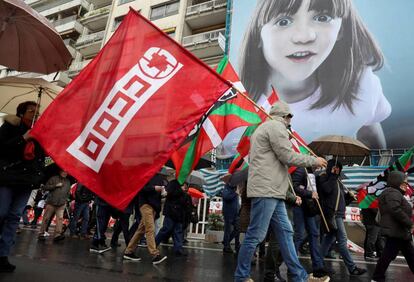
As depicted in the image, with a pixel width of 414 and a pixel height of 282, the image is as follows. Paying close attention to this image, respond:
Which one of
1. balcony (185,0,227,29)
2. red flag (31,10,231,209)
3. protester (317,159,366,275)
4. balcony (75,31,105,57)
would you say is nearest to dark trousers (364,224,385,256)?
protester (317,159,366,275)

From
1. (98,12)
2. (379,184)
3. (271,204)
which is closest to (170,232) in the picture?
(271,204)

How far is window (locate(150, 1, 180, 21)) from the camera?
28.2m

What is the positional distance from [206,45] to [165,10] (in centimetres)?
675

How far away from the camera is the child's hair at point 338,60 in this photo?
1872 cm

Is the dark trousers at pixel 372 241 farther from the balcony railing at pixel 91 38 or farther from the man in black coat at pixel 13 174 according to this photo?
the balcony railing at pixel 91 38

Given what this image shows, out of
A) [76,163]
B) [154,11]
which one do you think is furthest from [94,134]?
[154,11]

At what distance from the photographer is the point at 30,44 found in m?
4.50

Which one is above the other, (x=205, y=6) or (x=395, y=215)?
(x=205, y=6)

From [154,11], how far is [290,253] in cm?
2881

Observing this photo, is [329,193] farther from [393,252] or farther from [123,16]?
[123,16]

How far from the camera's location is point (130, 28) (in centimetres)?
405

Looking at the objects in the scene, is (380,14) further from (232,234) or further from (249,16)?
(232,234)

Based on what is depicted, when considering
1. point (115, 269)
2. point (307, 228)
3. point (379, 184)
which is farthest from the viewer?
point (379, 184)

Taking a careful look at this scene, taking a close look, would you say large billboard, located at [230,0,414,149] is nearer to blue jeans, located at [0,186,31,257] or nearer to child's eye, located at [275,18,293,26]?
child's eye, located at [275,18,293,26]
